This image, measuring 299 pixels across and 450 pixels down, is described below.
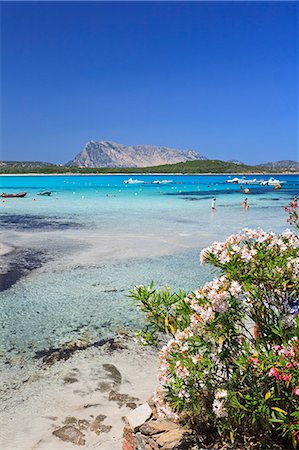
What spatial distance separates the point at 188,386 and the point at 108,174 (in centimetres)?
19579

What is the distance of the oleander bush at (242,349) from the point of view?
4172mm

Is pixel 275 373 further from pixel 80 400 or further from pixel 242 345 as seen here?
pixel 80 400

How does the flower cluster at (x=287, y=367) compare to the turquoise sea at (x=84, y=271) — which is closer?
the flower cluster at (x=287, y=367)

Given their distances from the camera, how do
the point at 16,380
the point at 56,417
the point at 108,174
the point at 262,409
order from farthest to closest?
1. the point at 108,174
2. the point at 16,380
3. the point at 56,417
4. the point at 262,409

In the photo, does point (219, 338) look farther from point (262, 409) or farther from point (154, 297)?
point (154, 297)

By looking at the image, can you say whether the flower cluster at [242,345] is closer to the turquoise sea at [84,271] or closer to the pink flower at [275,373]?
the pink flower at [275,373]

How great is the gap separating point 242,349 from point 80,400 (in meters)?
4.40

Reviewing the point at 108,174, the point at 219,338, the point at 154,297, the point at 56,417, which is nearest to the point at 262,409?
the point at 219,338

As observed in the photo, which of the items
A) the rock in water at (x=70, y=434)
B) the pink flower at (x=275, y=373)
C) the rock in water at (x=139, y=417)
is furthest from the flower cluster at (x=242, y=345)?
the rock in water at (x=70, y=434)

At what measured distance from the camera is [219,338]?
430 centimetres

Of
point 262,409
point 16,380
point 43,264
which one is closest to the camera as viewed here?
point 262,409

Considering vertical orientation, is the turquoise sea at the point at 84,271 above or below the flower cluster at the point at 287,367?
below

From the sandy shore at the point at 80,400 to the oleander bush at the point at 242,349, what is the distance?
8.70 feet

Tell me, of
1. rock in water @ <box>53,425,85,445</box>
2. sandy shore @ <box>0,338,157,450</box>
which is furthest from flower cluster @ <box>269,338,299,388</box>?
rock in water @ <box>53,425,85,445</box>
